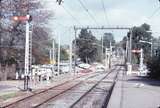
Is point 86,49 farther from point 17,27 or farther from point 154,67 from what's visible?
point 17,27

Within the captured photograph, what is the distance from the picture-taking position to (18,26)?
168 ft

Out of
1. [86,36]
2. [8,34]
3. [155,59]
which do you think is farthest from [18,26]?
[86,36]

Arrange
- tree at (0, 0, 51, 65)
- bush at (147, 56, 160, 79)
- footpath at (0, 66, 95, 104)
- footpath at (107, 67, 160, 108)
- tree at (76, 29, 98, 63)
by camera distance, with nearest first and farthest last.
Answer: footpath at (107, 67, 160, 108) < footpath at (0, 66, 95, 104) < tree at (0, 0, 51, 65) < bush at (147, 56, 160, 79) < tree at (76, 29, 98, 63)

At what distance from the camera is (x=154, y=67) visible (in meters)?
65.6

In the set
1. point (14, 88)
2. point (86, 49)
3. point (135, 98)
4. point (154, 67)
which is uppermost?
point (86, 49)

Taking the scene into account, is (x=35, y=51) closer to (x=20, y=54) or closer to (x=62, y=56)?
(x=20, y=54)

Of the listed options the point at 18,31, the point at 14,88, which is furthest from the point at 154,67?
the point at 14,88

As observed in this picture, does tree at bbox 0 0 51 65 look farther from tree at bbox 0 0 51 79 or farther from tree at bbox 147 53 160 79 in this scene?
tree at bbox 147 53 160 79

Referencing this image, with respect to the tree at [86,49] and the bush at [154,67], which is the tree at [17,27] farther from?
the tree at [86,49]

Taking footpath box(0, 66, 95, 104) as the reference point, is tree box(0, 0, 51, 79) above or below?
above

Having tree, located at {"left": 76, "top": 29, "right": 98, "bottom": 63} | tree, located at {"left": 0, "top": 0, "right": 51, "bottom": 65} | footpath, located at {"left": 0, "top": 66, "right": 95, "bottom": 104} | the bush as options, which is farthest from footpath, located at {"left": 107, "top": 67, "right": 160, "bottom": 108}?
tree, located at {"left": 76, "top": 29, "right": 98, "bottom": 63}

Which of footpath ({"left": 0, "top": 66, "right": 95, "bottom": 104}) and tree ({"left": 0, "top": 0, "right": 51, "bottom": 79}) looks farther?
tree ({"left": 0, "top": 0, "right": 51, "bottom": 79})

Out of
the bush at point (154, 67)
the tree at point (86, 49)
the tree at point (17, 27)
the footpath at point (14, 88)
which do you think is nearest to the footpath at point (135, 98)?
the footpath at point (14, 88)

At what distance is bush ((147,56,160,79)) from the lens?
64.3 meters
